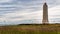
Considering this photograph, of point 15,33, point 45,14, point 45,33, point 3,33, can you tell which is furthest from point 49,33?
point 45,14

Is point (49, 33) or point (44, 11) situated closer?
point (49, 33)

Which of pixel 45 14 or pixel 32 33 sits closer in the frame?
pixel 32 33

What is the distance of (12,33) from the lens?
19484 mm

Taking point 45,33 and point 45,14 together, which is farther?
point 45,14

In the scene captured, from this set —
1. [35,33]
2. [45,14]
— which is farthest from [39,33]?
[45,14]

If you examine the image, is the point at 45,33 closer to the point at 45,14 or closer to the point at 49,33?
the point at 49,33

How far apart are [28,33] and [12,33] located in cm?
187

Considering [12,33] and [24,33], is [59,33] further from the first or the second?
[12,33]

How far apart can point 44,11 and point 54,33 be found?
152 ft

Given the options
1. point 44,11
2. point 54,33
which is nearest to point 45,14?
point 44,11

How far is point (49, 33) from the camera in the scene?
2050 cm

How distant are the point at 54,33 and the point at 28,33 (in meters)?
3.25

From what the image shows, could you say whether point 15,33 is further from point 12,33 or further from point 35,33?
point 35,33

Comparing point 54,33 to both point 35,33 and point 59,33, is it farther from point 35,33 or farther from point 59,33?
point 35,33
